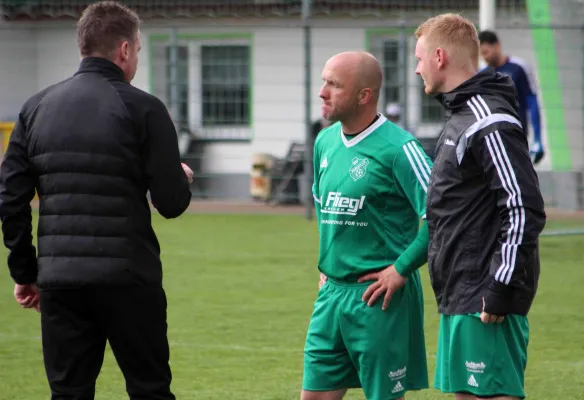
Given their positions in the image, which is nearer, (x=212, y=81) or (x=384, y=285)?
(x=384, y=285)

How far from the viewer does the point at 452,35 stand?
4.55 m

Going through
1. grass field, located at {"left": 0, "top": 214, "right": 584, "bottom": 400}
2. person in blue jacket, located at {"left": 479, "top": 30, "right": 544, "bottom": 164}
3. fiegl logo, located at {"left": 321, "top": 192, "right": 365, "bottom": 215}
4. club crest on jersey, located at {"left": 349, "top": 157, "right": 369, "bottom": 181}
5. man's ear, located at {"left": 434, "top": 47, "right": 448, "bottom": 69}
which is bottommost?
grass field, located at {"left": 0, "top": 214, "right": 584, "bottom": 400}

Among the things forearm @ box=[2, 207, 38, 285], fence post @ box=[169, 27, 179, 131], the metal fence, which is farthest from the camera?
the metal fence

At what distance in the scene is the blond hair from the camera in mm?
4555

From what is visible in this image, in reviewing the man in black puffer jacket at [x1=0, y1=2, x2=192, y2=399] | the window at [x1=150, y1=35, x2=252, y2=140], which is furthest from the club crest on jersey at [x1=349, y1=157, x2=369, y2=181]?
the window at [x1=150, y1=35, x2=252, y2=140]

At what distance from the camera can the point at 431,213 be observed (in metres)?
4.55

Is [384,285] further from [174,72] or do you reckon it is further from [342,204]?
[174,72]

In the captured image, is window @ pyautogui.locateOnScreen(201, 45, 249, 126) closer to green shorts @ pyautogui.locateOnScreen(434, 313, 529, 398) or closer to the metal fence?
the metal fence

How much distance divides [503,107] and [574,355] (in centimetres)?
384

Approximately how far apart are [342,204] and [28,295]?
1373 millimetres

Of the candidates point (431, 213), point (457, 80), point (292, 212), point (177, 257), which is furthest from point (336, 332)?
point (292, 212)

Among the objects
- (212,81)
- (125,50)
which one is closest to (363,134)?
(125,50)

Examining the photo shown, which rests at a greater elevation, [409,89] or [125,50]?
[409,89]

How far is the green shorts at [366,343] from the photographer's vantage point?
4898 mm
